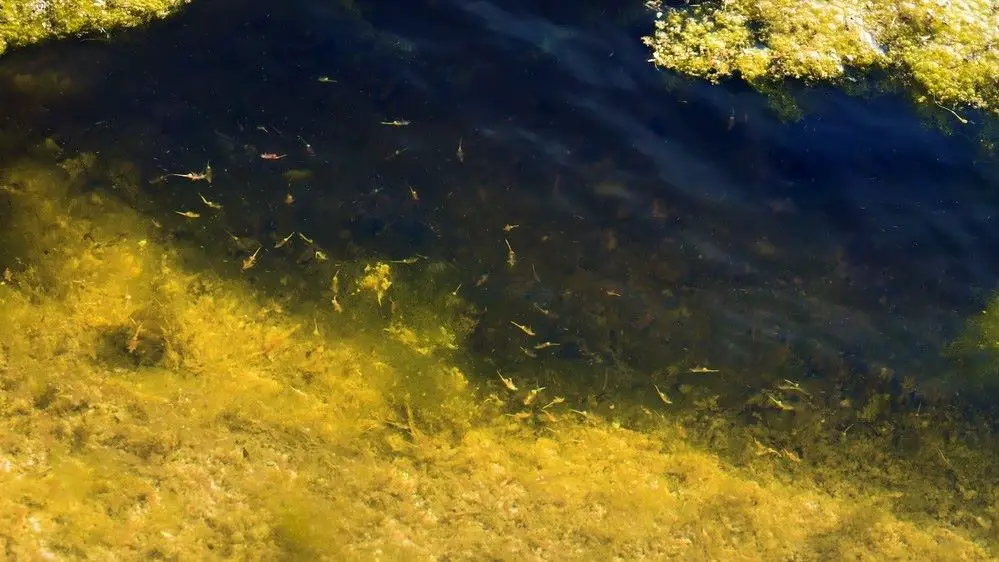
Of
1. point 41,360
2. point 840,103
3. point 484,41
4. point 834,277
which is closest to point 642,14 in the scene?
point 484,41

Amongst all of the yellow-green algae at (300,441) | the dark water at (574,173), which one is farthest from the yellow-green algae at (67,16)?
the yellow-green algae at (300,441)

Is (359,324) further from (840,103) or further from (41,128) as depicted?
(840,103)

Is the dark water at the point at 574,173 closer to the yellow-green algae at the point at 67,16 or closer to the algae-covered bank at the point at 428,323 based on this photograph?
the algae-covered bank at the point at 428,323

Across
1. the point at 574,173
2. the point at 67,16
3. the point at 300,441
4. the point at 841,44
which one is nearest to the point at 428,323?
the point at 300,441

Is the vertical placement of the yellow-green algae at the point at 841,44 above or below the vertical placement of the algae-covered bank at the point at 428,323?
above

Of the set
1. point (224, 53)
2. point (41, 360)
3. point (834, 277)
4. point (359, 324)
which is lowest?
point (41, 360)

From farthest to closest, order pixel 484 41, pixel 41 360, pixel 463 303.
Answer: pixel 484 41
pixel 463 303
pixel 41 360
